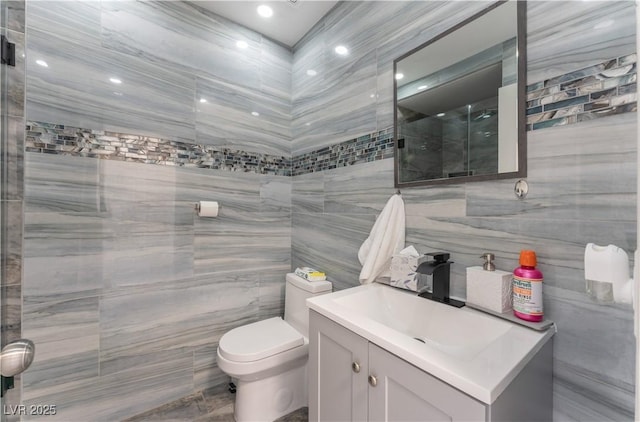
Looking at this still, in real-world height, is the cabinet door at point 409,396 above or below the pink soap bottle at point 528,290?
below

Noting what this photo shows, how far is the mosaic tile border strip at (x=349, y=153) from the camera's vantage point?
1465mm

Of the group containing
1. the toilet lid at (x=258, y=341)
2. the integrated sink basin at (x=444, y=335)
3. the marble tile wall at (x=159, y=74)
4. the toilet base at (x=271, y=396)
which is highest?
the marble tile wall at (x=159, y=74)

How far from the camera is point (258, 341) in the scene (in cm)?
153

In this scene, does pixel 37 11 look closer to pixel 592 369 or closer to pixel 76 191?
pixel 76 191

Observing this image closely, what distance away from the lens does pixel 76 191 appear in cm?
145

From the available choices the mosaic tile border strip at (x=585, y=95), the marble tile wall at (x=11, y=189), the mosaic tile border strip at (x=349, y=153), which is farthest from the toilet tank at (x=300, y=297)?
the mosaic tile border strip at (x=585, y=95)

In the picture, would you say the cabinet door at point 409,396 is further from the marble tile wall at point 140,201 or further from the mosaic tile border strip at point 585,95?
the marble tile wall at point 140,201

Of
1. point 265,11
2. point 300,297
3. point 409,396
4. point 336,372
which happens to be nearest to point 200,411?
point 300,297

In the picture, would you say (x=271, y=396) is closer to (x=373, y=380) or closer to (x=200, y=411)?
(x=200, y=411)

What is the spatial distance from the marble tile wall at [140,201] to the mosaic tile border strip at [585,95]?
1.68 meters

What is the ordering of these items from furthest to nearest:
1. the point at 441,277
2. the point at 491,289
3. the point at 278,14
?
the point at 278,14
the point at 441,277
the point at 491,289

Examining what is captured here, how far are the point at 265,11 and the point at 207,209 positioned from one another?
1.44 metres

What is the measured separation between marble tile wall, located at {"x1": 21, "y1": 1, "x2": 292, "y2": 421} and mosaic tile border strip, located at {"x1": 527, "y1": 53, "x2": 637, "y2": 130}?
1676 millimetres

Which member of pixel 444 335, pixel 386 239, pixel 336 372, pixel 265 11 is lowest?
pixel 336 372
